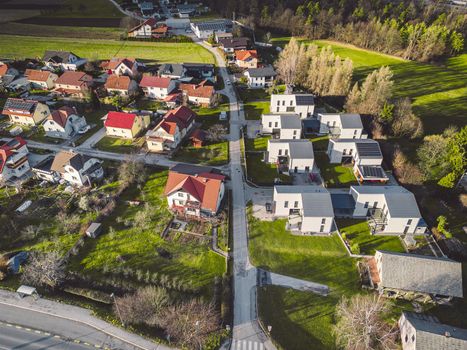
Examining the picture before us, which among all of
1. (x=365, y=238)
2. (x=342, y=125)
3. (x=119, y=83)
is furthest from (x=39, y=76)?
(x=365, y=238)

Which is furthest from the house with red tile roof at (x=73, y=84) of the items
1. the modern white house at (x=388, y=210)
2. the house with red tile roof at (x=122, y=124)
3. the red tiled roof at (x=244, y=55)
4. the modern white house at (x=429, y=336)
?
the modern white house at (x=429, y=336)

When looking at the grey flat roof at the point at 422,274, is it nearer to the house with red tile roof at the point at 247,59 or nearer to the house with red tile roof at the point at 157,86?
the house with red tile roof at the point at 157,86

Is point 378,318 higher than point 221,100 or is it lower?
lower

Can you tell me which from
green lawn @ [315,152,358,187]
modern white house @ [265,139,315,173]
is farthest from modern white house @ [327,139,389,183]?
modern white house @ [265,139,315,173]

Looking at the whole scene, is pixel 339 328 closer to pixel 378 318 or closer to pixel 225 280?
pixel 378 318

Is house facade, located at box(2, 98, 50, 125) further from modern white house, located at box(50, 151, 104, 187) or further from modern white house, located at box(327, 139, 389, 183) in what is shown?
modern white house, located at box(327, 139, 389, 183)

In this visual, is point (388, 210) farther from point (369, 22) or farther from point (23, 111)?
point (369, 22)

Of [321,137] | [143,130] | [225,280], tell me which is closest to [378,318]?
[225,280]
